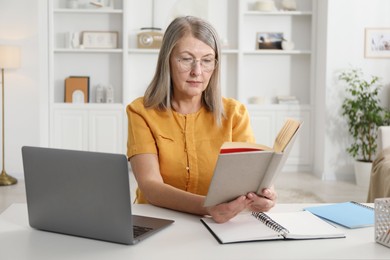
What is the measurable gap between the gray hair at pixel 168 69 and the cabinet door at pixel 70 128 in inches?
183

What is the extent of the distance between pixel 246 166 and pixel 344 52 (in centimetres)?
498

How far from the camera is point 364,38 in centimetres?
620

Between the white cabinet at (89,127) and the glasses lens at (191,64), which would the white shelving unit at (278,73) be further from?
the glasses lens at (191,64)

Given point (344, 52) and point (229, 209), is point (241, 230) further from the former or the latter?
point (344, 52)

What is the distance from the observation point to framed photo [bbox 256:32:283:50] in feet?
22.3

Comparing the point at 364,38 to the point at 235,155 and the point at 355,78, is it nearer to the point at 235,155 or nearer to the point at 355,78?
the point at 355,78

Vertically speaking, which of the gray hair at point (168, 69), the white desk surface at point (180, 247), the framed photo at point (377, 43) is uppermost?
the framed photo at point (377, 43)

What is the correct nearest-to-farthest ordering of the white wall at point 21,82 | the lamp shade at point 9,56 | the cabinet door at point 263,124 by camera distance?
the lamp shade at point 9,56 → the white wall at point 21,82 → the cabinet door at point 263,124

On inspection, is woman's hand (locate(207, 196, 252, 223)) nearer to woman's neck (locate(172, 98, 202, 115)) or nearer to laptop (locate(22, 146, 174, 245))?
laptop (locate(22, 146, 174, 245))

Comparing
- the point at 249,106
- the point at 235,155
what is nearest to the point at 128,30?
the point at 249,106

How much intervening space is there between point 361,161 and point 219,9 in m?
2.36

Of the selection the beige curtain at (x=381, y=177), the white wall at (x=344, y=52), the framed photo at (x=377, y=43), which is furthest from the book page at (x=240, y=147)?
the framed photo at (x=377, y=43)

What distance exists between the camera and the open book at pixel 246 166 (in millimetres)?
1496

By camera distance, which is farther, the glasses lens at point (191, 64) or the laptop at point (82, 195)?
the glasses lens at point (191, 64)
